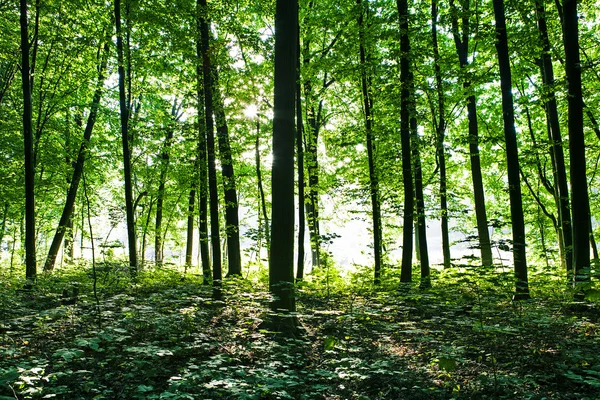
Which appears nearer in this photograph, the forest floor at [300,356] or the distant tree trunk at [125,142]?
the forest floor at [300,356]

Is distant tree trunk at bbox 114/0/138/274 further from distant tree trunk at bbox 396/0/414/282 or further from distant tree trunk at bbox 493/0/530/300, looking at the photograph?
distant tree trunk at bbox 493/0/530/300

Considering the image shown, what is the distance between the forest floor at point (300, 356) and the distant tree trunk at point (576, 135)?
46.1 inches

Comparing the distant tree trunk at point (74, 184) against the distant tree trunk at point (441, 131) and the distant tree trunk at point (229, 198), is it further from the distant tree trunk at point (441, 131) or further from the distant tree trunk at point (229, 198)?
the distant tree trunk at point (441, 131)

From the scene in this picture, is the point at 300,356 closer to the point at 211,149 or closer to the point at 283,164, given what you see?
the point at 283,164

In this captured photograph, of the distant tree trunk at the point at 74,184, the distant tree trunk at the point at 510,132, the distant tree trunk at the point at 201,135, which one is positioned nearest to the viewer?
the distant tree trunk at the point at 510,132

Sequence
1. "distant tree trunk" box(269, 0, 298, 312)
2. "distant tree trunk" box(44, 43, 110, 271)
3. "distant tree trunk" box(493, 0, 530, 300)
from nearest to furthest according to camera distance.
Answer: "distant tree trunk" box(269, 0, 298, 312) < "distant tree trunk" box(493, 0, 530, 300) < "distant tree trunk" box(44, 43, 110, 271)

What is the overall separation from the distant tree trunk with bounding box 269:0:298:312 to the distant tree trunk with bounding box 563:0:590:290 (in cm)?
551

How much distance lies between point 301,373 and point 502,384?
2380mm

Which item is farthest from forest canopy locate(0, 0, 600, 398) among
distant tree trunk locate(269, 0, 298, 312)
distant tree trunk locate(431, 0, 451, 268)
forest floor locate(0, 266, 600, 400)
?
forest floor locate(0, 266, 600, 400)

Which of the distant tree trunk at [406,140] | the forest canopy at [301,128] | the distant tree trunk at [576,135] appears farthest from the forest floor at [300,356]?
the distant tree trunk at [406,140]

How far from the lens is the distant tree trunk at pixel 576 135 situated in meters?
7.07

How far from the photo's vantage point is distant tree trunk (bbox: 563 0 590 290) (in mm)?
7074

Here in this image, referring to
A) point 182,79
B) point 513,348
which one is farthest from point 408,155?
point 182,79

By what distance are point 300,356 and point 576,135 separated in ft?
22.5
